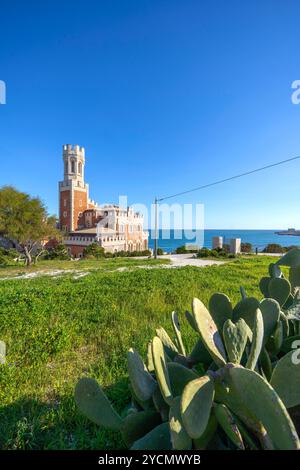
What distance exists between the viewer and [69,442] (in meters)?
1.40

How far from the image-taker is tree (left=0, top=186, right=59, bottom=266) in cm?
1504

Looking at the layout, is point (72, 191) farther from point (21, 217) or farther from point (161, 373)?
point (161, 373)

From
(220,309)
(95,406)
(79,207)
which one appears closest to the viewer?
(95,406)

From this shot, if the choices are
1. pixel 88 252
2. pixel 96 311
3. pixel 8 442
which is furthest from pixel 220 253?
pixel 8 442

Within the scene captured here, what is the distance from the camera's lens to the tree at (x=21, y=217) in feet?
49.3

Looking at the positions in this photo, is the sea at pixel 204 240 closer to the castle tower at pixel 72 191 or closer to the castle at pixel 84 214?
the castle at pixel 84 214

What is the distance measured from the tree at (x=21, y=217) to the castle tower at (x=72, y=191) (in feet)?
56.1

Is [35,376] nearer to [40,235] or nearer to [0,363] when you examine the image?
[0,363]

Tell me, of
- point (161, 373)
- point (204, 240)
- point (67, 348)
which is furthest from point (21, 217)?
point (204, 240)

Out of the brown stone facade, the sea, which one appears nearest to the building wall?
the brown stone facade

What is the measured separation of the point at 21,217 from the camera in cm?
1527

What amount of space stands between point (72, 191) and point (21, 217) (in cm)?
1884

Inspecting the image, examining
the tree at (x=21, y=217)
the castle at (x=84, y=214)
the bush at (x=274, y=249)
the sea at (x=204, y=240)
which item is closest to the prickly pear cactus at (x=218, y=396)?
the sea at (x=204, y=240)

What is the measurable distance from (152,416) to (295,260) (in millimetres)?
1578
